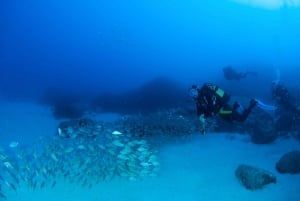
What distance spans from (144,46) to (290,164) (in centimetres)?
9982

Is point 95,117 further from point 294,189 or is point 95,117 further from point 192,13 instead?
point 192,13

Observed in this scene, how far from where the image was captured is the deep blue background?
47688 millimetres

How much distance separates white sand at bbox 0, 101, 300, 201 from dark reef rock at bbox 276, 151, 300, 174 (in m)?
0.22

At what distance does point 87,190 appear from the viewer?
1105 cm

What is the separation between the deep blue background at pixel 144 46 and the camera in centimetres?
4769

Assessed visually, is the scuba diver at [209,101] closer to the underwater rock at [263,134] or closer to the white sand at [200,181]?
the white sand at [200,181]

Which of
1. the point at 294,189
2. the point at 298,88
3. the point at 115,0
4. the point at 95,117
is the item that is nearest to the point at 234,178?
the point at 294,189

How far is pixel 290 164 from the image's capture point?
1141 cm

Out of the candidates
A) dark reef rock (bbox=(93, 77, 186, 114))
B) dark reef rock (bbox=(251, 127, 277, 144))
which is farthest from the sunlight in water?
dark reef rock (bbox=(251, 127, 277, 144))

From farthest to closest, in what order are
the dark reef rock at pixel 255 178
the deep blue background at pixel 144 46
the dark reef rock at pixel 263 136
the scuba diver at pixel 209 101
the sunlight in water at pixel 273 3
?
the sunlight in water at pixel 273 3 < the deep blue background at pixel 144 46 < the dark reef rock at pixel 263 136 < the dark reef rock at pixel 255 178 < the scuba diver at pixel 209 101

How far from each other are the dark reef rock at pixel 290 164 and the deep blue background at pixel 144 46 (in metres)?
17.9

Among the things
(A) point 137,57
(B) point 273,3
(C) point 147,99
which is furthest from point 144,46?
(C) point 147,99

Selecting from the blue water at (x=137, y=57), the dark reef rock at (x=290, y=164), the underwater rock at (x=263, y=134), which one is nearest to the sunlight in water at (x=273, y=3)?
the blue water at (x=137, y=57)

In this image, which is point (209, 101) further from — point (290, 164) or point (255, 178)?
point (290, 164)
